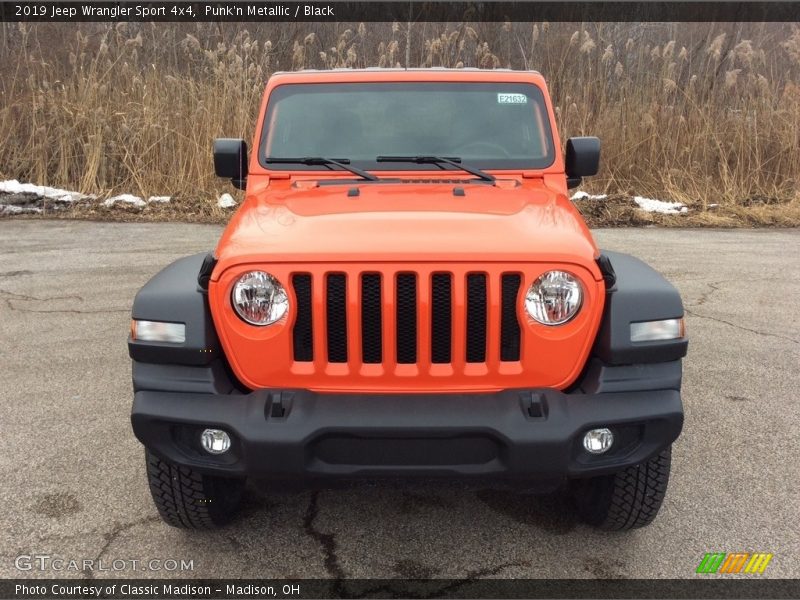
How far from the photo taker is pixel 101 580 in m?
2.36

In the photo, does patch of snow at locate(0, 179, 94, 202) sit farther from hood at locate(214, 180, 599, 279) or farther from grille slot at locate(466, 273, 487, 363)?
grille slot at locate(466, 273, 487, 363)

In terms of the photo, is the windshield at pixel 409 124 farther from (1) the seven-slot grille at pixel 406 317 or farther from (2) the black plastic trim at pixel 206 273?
(1) the seven-slot grille at pixel 406 317

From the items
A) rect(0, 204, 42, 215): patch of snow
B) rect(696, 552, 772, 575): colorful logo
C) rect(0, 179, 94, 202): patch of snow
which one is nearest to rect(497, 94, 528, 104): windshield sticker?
rect(696, 552, 772, 575): colorful logo

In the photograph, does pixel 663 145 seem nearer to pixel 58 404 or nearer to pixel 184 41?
pixel 184 41

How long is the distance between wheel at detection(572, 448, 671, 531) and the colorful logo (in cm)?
22

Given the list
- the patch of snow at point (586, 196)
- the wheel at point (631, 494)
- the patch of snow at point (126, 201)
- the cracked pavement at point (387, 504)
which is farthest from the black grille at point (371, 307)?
the patch of snow at point (126, 201)

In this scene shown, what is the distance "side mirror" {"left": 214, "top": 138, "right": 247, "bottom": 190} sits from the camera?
11.6 feet

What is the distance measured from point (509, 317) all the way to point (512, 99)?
→ 1642mm

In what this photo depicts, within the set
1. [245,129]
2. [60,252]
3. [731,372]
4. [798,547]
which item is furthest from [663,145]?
[798,547]

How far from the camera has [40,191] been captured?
32.8 feet

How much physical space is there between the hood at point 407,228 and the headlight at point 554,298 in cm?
6

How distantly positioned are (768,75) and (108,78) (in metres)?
9.85

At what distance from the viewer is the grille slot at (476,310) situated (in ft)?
7.26

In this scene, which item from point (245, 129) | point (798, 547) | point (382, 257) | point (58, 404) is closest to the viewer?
point (382, 257)
